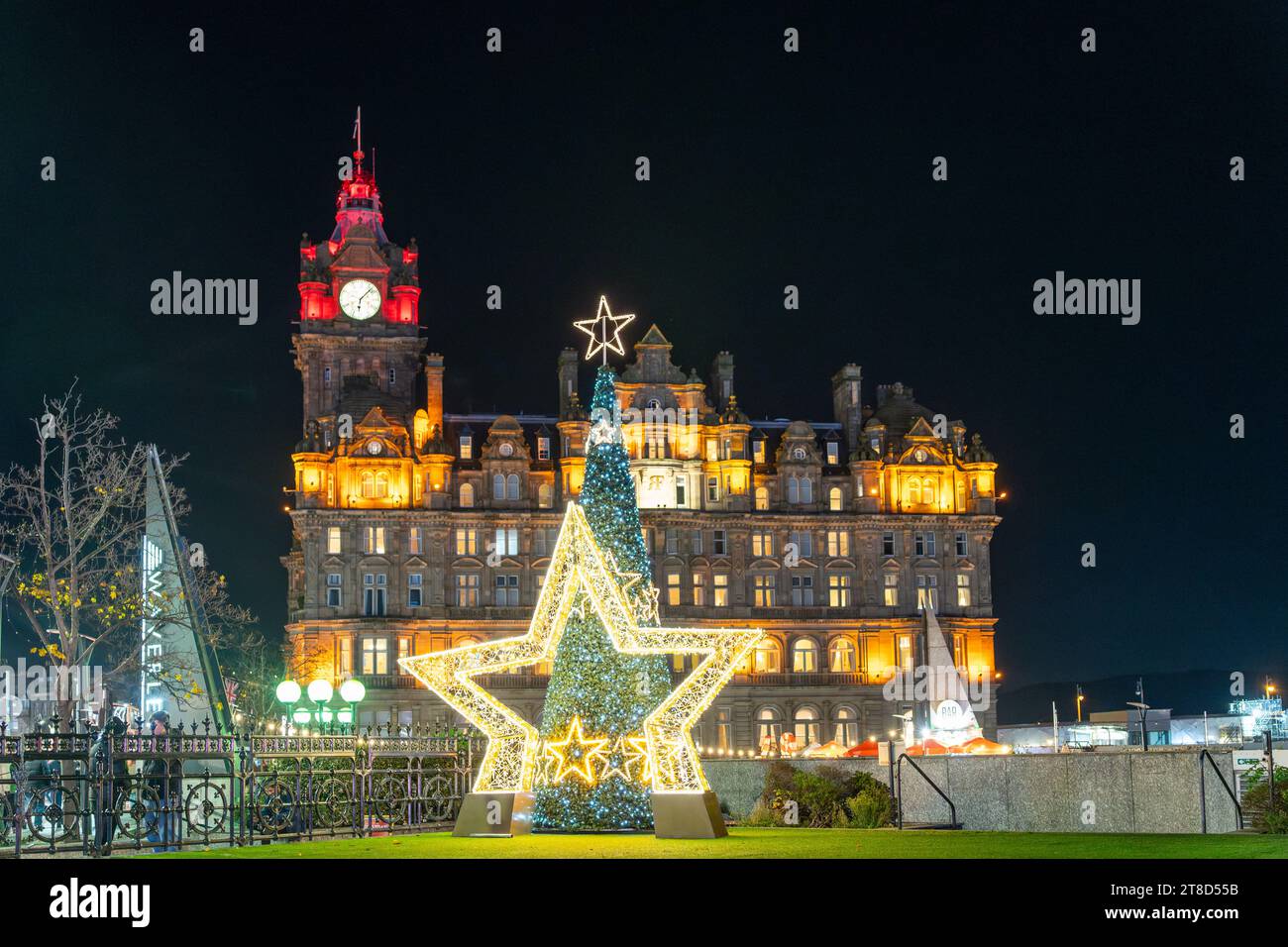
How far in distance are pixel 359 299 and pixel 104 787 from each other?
2745 inches

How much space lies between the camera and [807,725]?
8875cm

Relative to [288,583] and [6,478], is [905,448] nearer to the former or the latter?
[288,583]

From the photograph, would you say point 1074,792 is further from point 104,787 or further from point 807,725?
point 807,725

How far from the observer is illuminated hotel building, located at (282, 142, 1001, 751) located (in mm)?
85750

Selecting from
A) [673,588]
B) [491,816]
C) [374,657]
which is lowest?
[491,816]

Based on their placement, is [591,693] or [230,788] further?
[591,693]

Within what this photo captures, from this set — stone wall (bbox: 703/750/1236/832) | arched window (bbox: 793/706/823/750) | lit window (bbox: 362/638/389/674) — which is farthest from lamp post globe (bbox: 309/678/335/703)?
arched window (bbox: 793/706/823/750)

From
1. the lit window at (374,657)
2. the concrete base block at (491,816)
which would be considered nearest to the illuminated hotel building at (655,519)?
the lit window at (374,657)

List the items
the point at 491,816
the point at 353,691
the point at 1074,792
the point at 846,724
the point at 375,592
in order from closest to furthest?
the point at 491,816 → the point at 1074,792 → the point at 353,691 → the point at 375,592 → the point at 846,724

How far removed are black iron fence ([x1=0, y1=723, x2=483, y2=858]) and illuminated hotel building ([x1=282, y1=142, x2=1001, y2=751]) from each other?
172 feet

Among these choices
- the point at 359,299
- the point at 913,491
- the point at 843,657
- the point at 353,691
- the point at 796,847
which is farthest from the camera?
the point at 359,299

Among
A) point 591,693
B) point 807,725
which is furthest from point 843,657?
point 591,693
